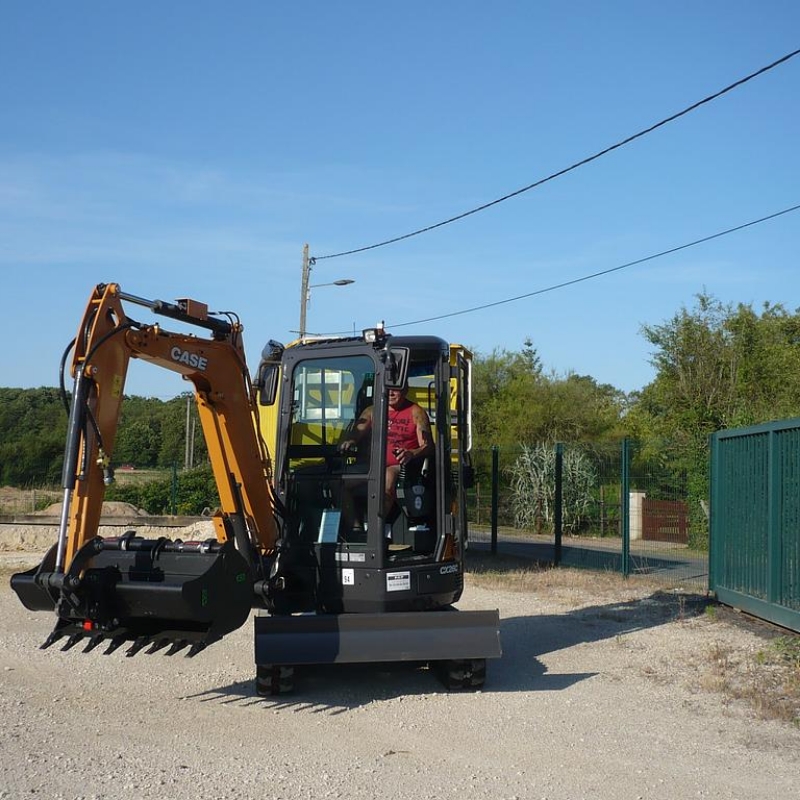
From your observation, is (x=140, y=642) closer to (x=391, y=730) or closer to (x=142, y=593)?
(x=142, y=593)

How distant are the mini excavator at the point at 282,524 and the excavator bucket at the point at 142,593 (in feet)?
0.03

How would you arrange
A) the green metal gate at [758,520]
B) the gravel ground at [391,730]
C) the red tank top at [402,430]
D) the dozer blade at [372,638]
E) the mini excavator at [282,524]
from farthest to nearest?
the green metal gate at [758,520]
the red tank top at [402,430]
the dozer blade at [372,638]
the mini excavator at [282,524]
the gravel ground at [391,730]

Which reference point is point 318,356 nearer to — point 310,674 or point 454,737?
point 310,674

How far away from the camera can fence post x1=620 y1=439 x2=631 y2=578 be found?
48.4 ft

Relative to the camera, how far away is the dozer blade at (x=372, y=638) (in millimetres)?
7406

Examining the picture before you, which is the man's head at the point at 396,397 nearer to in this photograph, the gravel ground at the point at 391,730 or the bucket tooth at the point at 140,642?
the gravel ground at the point at 391,730

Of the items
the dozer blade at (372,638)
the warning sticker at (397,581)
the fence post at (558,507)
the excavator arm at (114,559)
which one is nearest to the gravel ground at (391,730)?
the dozer blade at (372,638)

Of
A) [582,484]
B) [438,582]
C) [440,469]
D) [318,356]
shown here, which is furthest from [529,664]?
[582,484]

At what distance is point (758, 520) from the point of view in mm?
10875

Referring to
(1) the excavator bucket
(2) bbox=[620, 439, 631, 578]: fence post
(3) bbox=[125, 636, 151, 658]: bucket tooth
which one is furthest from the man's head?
(2) bbox=[620, 439, 631, 578]: fence post

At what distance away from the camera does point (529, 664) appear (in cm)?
891

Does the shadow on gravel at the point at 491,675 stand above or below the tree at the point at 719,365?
below

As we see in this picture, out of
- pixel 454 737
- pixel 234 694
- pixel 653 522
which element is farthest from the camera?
pixel 653 522

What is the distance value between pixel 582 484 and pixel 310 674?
986cm
